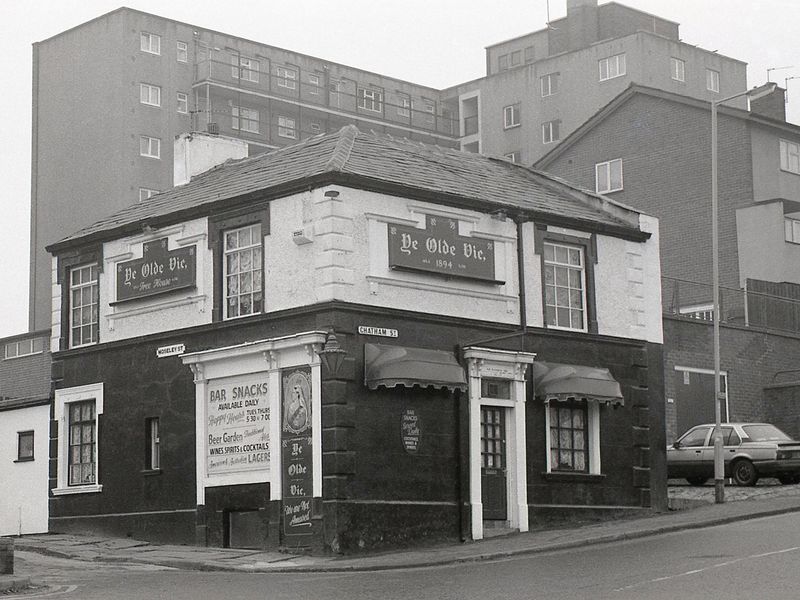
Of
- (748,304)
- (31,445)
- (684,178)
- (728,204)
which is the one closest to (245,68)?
(684,178)

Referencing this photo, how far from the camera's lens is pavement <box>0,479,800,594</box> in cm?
2302

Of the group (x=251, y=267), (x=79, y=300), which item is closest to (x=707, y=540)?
(x=251, y=267)

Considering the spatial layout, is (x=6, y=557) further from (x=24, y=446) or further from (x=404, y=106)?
(x=404, y=106)

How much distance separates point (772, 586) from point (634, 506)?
554 inches

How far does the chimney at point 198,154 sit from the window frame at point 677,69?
39511mm

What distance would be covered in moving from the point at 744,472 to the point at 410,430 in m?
10.7

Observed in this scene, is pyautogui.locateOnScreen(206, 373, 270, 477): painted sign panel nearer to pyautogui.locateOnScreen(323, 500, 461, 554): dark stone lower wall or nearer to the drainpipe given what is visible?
pyautogui.locateOnScreen(323, 500, 461, 554): dark stone lower wall

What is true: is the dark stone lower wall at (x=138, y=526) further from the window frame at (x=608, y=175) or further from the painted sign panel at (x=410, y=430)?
the window frame at (x=608, y=175)

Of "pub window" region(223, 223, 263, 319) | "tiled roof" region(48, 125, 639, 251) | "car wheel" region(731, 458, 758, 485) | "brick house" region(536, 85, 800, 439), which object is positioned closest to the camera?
"tiled roof" region(48, 125, 639, 251)

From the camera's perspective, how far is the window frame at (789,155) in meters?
47.2

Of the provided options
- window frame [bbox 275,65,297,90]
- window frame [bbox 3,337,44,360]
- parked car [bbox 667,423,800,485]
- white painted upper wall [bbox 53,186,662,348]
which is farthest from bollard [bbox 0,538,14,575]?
window frame [bbox 275,65,297,90]

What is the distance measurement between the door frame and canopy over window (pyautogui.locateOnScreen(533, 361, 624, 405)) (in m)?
0.36

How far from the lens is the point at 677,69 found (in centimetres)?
6931

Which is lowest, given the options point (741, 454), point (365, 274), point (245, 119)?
point (741, 454)
